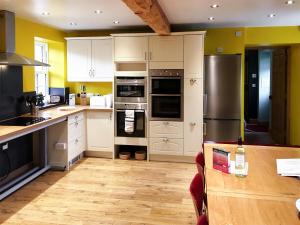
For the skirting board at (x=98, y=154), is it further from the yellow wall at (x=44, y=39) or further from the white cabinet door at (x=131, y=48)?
the white cabinet door at (x=131, y=48)

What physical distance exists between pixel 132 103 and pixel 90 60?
1192 mm

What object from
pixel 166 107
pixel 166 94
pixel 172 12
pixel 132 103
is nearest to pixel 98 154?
pixel 132 103

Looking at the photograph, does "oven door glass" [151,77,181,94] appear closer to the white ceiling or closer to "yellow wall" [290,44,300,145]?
the white ceiling

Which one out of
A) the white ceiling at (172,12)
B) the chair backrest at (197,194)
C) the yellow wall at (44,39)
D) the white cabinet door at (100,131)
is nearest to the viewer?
the chair backrest at (197,194)

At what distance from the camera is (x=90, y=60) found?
5609 mm

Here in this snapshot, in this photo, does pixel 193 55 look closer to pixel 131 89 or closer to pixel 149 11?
pixel 131 89

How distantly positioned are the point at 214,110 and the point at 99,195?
2.48m

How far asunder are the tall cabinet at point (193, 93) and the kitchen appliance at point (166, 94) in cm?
10

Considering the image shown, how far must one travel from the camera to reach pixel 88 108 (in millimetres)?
5430

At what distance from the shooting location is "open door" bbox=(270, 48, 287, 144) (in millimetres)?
6188

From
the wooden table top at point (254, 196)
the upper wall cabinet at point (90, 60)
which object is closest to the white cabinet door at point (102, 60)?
the upper wall cabinet at point (90, 60)

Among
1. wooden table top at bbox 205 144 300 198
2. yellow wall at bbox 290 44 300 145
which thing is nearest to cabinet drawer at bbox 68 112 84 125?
wooden table top at bbox 205 144 300 198

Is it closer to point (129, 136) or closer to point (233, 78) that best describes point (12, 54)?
point (129, 136)

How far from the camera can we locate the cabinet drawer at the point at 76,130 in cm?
480
